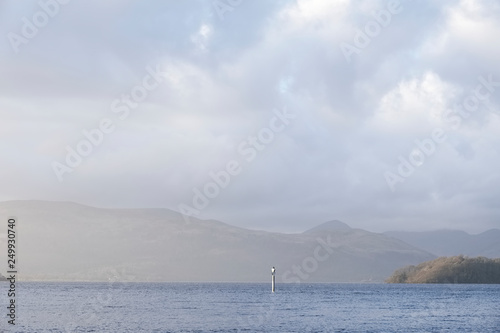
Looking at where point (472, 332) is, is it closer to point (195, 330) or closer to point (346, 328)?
point (346, 328)

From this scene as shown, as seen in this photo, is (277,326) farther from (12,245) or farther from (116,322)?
(12,245)

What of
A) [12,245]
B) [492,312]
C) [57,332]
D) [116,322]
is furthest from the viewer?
[492,312]

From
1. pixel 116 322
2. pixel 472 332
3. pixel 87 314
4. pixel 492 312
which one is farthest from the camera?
pixel 492 312

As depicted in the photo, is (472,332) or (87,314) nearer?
(472,332)

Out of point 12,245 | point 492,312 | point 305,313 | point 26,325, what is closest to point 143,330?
point 26,325

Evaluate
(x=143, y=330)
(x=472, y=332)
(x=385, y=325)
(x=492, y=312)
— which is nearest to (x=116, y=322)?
(x=143, y=330)

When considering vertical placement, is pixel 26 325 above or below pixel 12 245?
below

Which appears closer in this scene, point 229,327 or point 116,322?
point 229,327

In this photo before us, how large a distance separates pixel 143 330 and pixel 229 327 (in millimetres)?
13081

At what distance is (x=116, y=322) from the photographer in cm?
11319

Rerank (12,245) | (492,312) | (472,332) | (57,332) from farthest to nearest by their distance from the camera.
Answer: (492,312)
(472,332)
(57,332)
(12,245)

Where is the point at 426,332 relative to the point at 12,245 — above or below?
below

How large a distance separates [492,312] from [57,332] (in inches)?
3777

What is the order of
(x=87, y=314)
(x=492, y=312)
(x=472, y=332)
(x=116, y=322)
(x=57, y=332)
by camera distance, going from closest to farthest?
(x=57, y=332) < (x=472, y=332) < (x=116, y=322) < (x=87, y=314) < (x=492, y=312)
